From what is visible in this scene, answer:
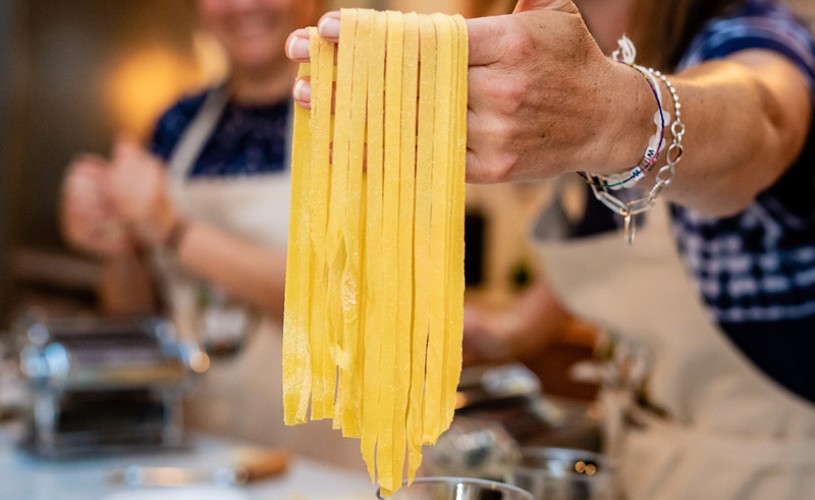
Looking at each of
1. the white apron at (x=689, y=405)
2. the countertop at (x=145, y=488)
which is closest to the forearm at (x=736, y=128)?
the white apron at (x=689, y=405)

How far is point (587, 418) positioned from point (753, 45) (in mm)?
646

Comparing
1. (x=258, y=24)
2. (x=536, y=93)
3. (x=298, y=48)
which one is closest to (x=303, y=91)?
(x=298, y=48)

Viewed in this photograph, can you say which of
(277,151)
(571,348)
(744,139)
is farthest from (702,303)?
(571,348)

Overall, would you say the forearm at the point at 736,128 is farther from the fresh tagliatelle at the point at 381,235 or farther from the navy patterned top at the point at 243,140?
the navy patterned top at the point at 243,140

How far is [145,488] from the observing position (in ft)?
3.48

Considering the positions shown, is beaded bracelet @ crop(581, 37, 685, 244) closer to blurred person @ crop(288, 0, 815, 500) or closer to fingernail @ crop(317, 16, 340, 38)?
blurred person @ crop(288, 0, 815, 500)

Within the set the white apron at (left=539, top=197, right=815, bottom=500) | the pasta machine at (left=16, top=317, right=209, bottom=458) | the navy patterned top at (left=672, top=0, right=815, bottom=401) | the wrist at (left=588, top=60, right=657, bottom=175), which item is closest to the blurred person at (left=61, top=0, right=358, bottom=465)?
the pasta machine at (left=16, top=317, right=209, bottom=458)

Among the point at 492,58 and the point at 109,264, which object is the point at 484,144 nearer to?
the point at 492,58

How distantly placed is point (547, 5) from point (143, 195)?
111 cm

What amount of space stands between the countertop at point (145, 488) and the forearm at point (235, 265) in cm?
32

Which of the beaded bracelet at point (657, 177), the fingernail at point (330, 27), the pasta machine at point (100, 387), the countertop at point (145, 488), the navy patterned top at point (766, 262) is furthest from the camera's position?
the pasta machine at point (100, 387)

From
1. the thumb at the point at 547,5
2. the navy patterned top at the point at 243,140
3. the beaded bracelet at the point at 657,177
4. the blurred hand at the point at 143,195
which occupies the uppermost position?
the thumb at the point at 547,5

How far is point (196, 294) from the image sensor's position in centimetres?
167

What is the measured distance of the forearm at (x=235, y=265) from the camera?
1.49m
